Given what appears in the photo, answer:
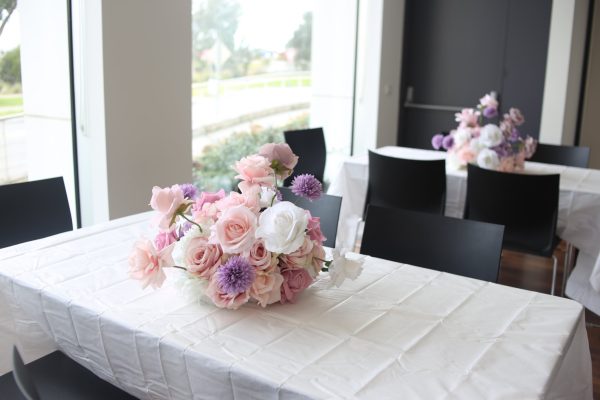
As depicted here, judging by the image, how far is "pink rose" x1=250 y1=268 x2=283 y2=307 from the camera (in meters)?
1.45

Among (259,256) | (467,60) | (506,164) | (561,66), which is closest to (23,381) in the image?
(259,256)

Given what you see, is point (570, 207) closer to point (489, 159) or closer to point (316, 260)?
point (489, 159)

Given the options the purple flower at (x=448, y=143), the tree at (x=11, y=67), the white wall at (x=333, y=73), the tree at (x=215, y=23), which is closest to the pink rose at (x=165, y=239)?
the tree at (x=11, y=67)

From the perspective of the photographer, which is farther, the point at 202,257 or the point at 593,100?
the point at 593,100

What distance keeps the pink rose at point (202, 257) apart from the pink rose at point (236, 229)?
1.6 inches

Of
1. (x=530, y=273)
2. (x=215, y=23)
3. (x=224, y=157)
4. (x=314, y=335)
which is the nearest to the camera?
(x=314, y=335)

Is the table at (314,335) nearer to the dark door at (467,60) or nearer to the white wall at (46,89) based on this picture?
the white wall at (46,89)

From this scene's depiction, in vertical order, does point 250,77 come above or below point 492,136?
above

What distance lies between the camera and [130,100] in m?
3.22

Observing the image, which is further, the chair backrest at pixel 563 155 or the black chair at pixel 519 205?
the chair backrest at pixel 563 155

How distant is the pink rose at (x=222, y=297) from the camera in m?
1.44

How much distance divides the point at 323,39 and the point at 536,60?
1919 millimetres

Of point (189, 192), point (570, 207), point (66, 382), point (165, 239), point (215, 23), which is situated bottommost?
point (66, 382)

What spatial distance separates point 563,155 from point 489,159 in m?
1.05
